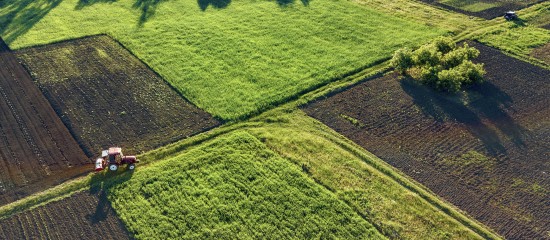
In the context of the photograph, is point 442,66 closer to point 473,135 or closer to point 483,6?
point 473,135

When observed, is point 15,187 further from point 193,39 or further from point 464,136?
point 464,136

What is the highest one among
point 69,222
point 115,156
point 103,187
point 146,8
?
point 146,8

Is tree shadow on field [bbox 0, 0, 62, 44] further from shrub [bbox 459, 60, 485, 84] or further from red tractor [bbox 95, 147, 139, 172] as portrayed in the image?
shrub [bbox 459, 60, 485, 84]

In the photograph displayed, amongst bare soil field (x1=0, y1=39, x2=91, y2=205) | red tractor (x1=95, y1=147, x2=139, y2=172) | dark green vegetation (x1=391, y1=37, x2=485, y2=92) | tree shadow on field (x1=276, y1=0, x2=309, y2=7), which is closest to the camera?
bare soil field (x1=0, y1=39, x2=91, y2=205)

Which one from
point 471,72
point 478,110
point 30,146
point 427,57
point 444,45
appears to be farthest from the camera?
point 444,45

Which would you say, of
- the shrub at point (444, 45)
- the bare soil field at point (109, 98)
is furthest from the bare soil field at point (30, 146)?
the shrub at point (444, 45)

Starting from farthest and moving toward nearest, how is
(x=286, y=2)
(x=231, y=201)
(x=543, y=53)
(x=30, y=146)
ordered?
(x=286, y=2) → (x=543, y=53) → (x=30, y=146) → (x=231, y=201)

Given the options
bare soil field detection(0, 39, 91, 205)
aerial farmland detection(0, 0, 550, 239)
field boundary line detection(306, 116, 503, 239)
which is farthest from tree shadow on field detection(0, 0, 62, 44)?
field boundary line detection(306, 116, 503, 239)

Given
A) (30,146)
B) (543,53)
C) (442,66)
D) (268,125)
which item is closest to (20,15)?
(30,146)
